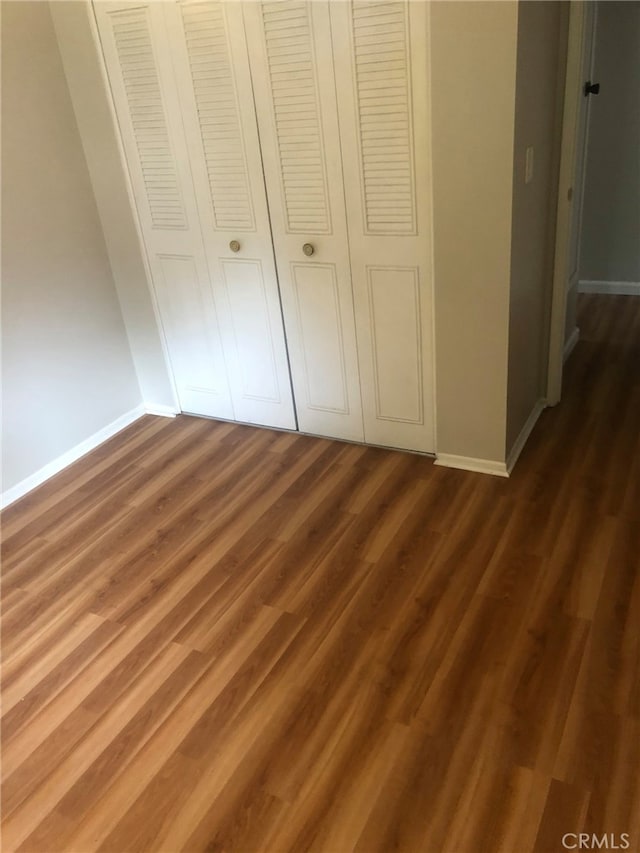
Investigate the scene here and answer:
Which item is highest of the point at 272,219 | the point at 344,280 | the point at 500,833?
the point at 272,219

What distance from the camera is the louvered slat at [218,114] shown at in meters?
2.49

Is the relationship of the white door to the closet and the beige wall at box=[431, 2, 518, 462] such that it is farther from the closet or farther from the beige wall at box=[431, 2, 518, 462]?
the beige wall at box=[431, 2, 518, 462]

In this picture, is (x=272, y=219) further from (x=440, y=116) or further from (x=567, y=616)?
(x=567, y=616)

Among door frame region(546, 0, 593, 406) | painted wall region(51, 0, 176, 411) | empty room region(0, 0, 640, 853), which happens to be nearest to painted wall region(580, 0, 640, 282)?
empty room region(0, 0, 640, 853)

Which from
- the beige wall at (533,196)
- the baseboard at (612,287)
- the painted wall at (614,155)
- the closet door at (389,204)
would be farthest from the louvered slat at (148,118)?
the baseboard at (612,287)

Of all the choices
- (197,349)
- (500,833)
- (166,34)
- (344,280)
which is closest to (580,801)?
(500,833)

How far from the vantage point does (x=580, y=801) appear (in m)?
1.47

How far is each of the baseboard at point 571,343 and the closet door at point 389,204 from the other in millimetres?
1230

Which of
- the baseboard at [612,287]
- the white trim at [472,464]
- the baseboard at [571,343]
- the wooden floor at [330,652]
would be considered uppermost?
the baseboard at [612,287]

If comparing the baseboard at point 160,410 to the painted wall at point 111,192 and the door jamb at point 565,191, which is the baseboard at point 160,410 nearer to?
the painted wall at point 111,192

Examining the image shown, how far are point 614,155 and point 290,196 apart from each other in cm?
250

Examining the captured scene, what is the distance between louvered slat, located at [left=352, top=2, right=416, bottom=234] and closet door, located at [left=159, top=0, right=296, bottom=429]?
0.47 m

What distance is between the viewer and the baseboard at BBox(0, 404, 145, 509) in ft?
9.53

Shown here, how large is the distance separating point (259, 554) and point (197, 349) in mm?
1249
